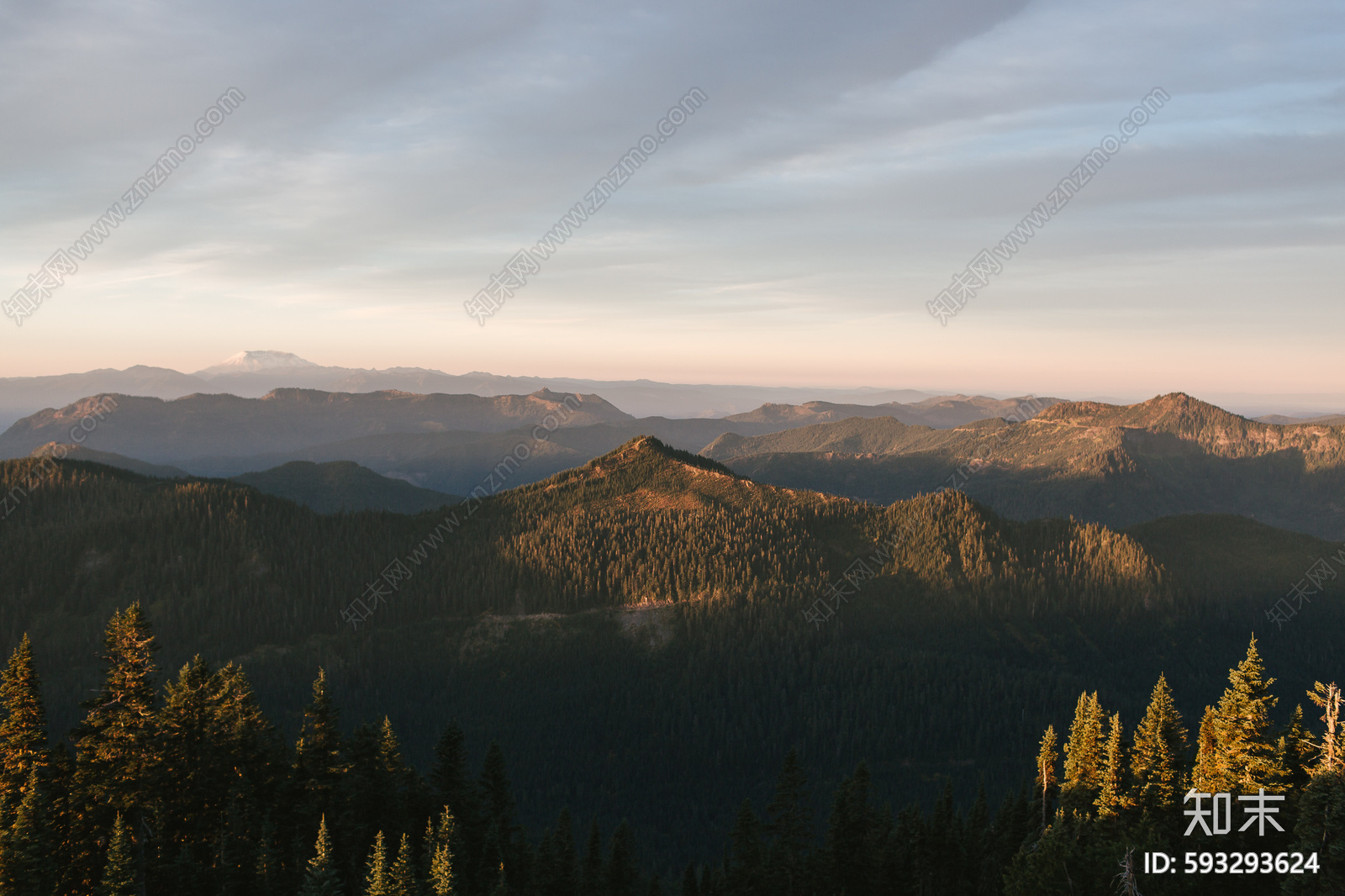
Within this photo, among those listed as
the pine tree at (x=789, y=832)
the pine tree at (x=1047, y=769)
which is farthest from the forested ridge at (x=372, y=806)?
the pine tree at (x=789, y=832)

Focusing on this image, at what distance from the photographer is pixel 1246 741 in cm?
5341

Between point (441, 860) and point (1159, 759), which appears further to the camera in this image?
point (1159, 759)

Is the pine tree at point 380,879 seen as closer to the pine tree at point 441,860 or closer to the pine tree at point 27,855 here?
the pine tree at point 441,860

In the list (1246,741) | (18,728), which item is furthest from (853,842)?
(18,728)

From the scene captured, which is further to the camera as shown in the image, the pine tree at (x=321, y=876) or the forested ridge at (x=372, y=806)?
the forested ridge at (x=372, y=806)

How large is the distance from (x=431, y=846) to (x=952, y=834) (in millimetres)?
58119

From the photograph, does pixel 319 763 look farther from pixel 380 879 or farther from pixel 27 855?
pixel 27 855

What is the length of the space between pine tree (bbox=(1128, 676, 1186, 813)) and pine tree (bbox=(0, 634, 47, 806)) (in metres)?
84.9

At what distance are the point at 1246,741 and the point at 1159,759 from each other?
1074cm

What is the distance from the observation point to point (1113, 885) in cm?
5091

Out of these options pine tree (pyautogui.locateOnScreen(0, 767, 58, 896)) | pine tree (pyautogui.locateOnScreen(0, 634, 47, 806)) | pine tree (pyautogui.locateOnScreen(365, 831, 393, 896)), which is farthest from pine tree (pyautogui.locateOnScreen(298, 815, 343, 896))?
pine tree (pyautogui.locateOnScreen(0, 634, 47, 806))

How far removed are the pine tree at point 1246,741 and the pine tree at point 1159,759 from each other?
5.67 meters

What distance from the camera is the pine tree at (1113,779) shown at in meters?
62.2

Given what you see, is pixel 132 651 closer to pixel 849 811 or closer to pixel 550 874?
pixel 550 874
